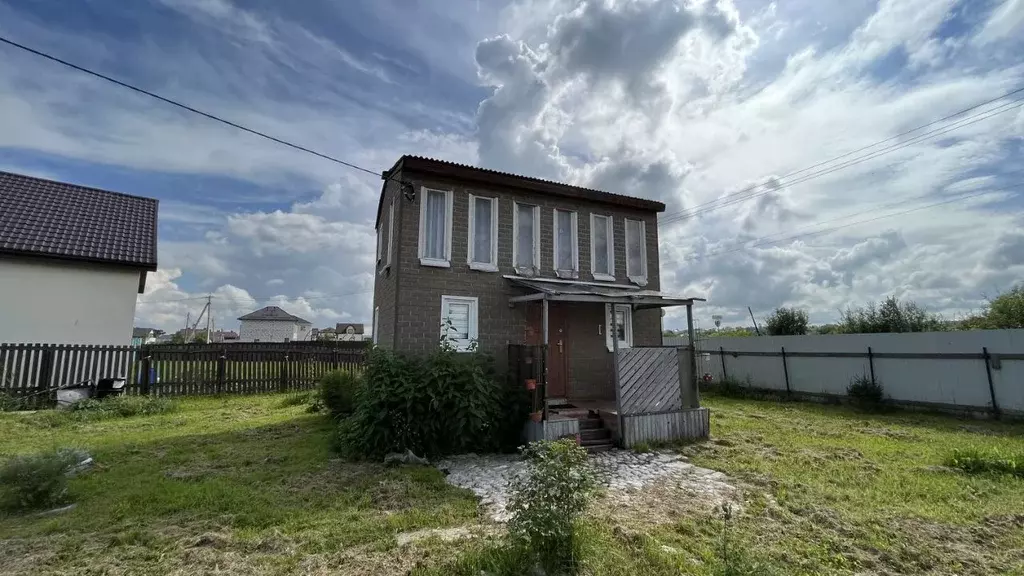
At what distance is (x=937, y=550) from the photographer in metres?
4.04

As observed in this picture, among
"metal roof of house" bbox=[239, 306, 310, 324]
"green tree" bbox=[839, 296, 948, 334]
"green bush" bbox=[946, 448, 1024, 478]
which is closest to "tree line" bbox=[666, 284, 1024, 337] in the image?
"green tree" bbox=[839, 296, 948, 334]

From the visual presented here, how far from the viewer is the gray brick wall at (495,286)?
8633mm

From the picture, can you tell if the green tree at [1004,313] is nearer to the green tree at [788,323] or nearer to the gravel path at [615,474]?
the green tree at [788,323]

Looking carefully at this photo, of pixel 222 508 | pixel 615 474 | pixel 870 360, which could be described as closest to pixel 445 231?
pixel 615 474

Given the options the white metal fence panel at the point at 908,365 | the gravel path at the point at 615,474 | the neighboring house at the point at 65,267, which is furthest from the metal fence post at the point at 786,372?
the neighboring house at the point at 65,267

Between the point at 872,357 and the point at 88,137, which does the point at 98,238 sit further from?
the point at 872,357

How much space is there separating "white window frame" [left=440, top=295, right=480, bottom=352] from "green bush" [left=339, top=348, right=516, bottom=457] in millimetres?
995

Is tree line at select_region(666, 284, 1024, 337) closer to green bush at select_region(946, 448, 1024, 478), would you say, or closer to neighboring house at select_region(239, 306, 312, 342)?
green bush at select_region(946, 448, 1024, 478)

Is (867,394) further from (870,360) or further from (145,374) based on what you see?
(145,374)

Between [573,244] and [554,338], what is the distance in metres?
2.26

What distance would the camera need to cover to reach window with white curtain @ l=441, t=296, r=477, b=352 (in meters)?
8.79

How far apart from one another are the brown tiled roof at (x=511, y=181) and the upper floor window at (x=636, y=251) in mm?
503

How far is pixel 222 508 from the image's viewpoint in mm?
4984

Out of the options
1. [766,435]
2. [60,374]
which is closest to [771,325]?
[766,435]
